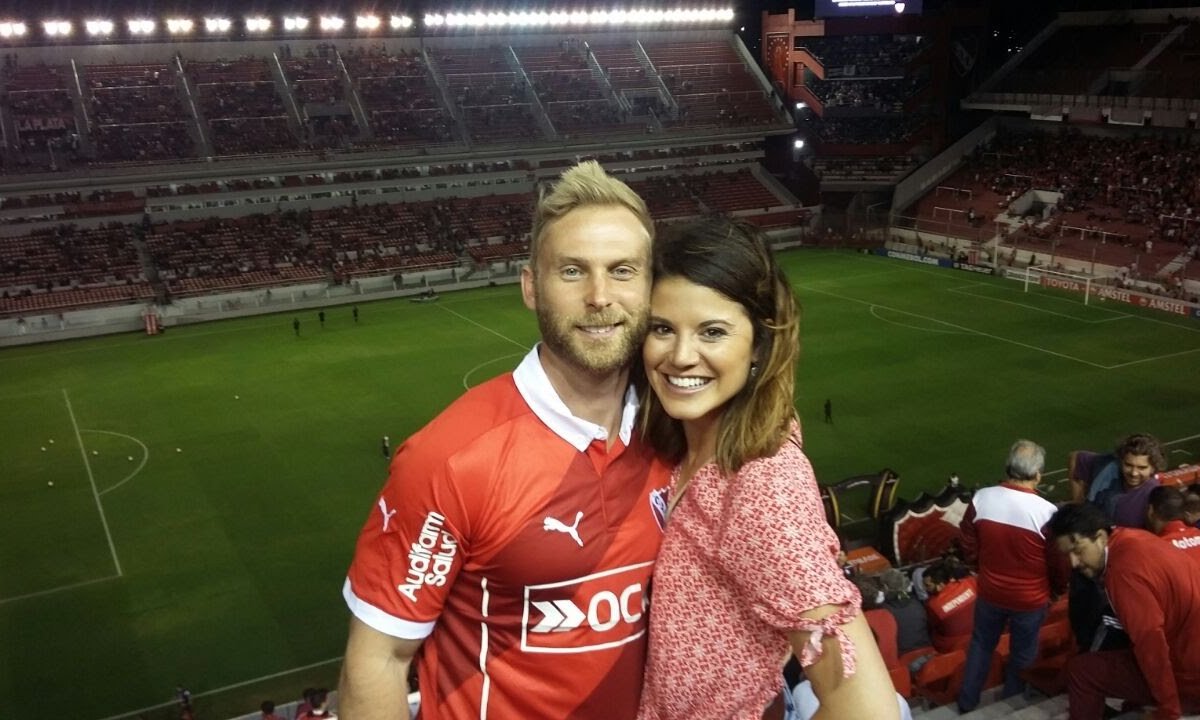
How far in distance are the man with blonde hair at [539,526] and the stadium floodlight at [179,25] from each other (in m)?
53.5

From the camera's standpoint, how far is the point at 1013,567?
703 centimetres

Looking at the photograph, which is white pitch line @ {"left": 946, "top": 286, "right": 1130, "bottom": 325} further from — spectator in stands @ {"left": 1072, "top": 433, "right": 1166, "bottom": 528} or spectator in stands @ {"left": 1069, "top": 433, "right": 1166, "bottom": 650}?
spectator in stands @ {"left": 1072, "top": 433, "right": 1166, "bottom": 528}

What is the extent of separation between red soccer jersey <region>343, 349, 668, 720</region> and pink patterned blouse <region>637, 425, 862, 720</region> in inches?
6.7

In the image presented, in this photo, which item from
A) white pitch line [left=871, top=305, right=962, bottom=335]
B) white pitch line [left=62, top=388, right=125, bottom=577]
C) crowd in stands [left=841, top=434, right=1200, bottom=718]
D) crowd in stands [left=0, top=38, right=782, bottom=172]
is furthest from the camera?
crowd in stands [left=0, top=38, right=782, bottom=172]

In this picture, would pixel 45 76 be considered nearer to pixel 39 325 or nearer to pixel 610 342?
pixel 39 325

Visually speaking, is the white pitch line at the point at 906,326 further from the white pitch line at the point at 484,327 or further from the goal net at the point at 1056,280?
the white pitch line at the point at 484,327

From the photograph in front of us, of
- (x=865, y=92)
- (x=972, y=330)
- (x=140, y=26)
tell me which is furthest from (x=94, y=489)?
(x=865, y=92)

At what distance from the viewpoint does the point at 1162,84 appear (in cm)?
4619

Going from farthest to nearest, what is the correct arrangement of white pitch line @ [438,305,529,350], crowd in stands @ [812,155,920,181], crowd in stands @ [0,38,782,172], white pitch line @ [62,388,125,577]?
crowd in stands @ [812,155,920,181], crowd in stands @ [0,38,782,172], white pitch line @ [438,305,529,350], white pitch line @ [62,388,125,577]

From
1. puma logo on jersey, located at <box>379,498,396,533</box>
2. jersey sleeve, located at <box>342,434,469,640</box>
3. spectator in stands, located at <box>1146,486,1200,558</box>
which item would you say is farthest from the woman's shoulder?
spectator in stands, located at <box>1146,486,1200,558</box>

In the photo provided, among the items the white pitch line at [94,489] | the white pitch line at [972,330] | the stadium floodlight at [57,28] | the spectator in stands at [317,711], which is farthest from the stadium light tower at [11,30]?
the spectator in stands at [317,711]

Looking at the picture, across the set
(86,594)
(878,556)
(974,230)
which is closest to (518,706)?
(878,556)

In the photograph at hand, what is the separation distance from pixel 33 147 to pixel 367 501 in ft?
114

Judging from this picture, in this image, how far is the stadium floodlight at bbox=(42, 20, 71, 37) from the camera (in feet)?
150
